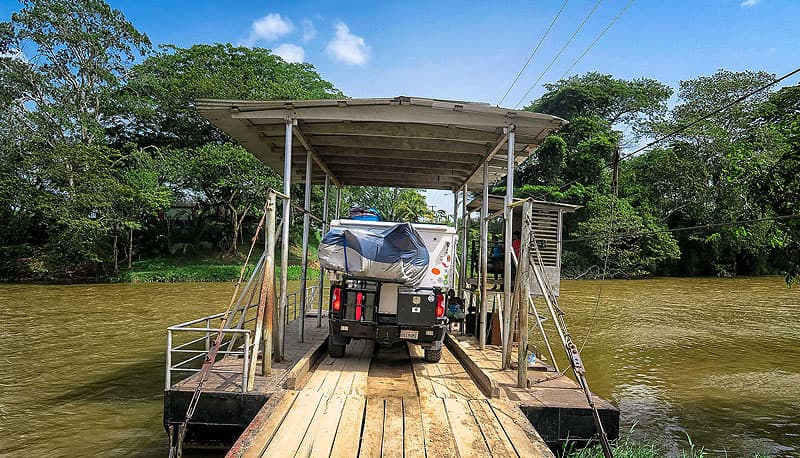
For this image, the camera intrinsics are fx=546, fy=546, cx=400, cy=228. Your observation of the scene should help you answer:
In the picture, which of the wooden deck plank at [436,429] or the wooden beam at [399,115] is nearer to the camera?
the wooden deck plank at [436,429]

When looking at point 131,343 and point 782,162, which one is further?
point 131,343

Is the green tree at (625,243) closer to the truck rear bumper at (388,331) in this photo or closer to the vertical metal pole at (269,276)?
the truck rear bumper at (388,331)

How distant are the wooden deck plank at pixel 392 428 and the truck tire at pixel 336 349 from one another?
2309 millimetres

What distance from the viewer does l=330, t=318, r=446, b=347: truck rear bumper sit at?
7.28 metres

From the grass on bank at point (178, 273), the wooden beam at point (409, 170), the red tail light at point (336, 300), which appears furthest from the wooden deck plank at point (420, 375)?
the grass on bank at point (178, 273)

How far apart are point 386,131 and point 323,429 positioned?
4.59 metres

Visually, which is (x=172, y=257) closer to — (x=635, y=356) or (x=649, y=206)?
(x=635, y=356)

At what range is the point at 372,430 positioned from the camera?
468 cm

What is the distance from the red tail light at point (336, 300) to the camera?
7424mm

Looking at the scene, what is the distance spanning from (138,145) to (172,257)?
24.2 feet

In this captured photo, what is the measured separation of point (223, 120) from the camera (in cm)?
725

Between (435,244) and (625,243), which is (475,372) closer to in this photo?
(435,244)

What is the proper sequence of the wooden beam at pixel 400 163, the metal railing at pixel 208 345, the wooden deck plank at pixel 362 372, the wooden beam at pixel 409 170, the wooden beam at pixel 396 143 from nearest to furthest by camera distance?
the metal railing at pixel 208 345 → the wooden deck plank at pixel 362 372 → the wooden beam at pixel 396 143 → the wooden beam at pixel 400 163 → the wooden beam at pixel 409 170

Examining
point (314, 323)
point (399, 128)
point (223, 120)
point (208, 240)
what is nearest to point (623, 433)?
point (399, 128)
